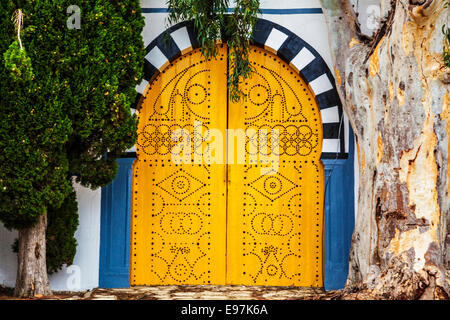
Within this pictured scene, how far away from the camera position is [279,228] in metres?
5.81

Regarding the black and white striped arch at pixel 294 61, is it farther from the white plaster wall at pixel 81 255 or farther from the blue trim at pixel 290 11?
the white plaster wall at pixel 81 255

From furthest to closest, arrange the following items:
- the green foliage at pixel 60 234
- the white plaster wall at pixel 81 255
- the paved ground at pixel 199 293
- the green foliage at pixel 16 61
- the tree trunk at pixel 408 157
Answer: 1. the white plaster wall at pixel 81 255
2. the green foliage at pixel 60 234
3. the paved ground at pixel 199 293
4. the green foliage at pixel 16 61
5. the tree trunk at pixel 408 157

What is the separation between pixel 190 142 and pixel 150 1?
1.52m

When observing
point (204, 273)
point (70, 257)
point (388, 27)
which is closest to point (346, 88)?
point (388, 27)

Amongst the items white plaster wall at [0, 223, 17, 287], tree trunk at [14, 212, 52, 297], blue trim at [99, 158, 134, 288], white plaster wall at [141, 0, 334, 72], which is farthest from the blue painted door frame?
white plaster wall at [141, 0, 334, 72]

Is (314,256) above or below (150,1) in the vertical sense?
below

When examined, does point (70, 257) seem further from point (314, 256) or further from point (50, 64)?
point (314, 256)

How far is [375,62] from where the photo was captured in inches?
190

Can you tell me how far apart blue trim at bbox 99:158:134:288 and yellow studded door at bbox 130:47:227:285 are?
95mm

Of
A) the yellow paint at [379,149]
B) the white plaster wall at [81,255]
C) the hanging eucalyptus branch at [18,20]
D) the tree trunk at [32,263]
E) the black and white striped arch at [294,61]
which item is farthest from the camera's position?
the black and white striped arch at [294,61]

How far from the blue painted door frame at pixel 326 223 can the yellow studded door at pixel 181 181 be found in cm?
11

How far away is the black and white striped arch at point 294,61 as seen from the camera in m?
5.74

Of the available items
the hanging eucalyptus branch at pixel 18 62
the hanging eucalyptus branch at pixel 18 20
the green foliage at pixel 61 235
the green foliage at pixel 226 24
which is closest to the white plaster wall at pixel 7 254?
the green foliage at pixel 61 235

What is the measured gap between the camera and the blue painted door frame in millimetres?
5668
